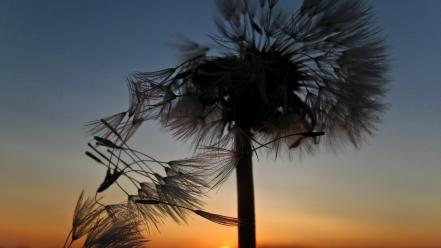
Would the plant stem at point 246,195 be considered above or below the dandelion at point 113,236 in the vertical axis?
above

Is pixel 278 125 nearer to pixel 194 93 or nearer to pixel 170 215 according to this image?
pixel 194 93

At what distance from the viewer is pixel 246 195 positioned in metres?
12.4

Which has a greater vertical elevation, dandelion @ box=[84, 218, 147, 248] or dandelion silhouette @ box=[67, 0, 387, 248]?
dandelion silhouette @ box=[67, 0, 387, 248]

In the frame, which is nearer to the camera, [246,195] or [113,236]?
[113,236]

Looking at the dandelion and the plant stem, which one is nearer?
the dandelion

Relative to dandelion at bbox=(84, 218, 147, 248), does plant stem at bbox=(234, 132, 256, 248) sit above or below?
above

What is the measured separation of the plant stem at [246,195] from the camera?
11781 mm

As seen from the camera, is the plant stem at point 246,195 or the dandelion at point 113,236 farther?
the plant stem at point 246,195

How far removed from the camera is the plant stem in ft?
38.7

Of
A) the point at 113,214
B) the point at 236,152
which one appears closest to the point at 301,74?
the point at 236,152

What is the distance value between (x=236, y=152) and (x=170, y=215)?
63.4 inches

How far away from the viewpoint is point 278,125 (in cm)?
1259

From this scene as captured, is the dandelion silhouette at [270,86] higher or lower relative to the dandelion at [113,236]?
higher

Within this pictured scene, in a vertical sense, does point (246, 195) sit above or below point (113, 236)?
above
